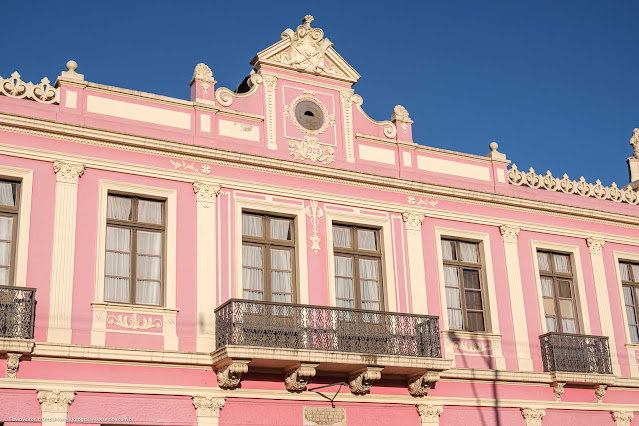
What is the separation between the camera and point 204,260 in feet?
57.0

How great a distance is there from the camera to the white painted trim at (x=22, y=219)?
1565 centimetres

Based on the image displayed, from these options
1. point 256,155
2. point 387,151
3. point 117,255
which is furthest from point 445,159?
point 117,255

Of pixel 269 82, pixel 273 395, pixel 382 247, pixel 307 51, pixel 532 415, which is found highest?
pixel 307 51

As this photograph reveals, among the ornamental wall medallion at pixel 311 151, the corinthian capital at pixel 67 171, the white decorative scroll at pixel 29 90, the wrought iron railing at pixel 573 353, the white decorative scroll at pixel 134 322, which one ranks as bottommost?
the wrought iron railing at pixel 573 353

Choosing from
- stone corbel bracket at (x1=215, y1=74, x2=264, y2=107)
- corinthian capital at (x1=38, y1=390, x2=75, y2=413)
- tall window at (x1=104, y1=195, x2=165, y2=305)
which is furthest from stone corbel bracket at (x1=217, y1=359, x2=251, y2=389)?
stone corbel bracket at (x1=215, y1=74, x2=264, y2=107)

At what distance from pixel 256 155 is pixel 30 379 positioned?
248 inches

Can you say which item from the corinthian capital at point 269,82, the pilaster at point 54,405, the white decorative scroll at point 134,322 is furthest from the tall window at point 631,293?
the pilaster at point 54,405

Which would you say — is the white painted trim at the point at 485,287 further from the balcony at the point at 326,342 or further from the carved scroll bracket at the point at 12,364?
the carved scroll bracket at the point at 12,364

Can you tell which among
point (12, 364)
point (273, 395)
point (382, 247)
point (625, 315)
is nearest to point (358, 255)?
point (382, 247)

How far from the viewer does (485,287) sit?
20.3 meters

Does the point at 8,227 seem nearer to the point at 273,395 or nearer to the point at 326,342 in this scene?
the point at 273,395

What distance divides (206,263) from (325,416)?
146 inches

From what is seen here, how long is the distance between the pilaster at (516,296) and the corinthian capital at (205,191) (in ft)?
23.0

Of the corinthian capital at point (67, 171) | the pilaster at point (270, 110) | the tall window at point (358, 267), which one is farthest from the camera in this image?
→ the pilaster at point (270, 110)
